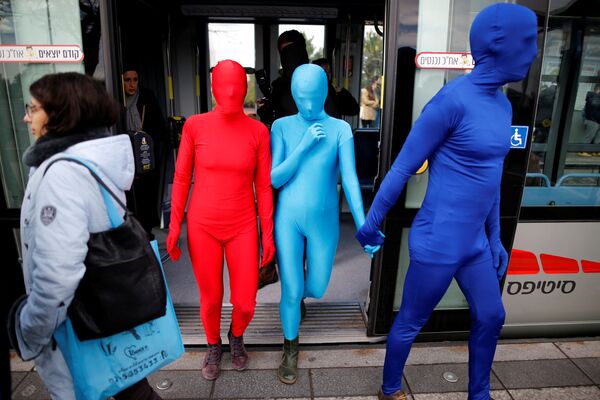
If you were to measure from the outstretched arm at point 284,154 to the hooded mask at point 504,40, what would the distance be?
2.59ft

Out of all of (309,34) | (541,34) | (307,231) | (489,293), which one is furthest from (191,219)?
(309,34)

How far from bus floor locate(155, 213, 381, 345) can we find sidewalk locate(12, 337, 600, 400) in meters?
0.10

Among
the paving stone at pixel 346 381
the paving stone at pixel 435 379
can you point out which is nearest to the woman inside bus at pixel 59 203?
the paving stone at pixel 346 381

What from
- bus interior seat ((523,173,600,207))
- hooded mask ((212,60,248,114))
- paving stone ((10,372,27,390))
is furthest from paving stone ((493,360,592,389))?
paving stone ((10,372,27,390))

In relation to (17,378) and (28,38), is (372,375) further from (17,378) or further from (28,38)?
(28,38)

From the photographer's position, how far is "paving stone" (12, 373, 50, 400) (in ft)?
7.39

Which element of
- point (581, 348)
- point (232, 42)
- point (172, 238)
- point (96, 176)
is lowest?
point (581, 348)

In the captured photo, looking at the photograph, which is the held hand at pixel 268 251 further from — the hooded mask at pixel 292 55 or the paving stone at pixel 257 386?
the hooded mask at pixel 292 55

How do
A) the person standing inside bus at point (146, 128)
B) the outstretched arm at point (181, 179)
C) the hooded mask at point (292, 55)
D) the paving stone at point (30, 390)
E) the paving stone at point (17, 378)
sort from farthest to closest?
the person standing inside bus at point (146, 128) < the hooded mask at point (292, 55) < the paving stone at point (17, 378) < the paving stone at point (30, 390) < the outstretched arm at point (181, 179)

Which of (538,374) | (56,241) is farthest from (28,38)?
(538,374)

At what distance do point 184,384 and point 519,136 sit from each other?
2389mm

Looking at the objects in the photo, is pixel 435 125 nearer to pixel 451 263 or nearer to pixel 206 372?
pixel 451 263

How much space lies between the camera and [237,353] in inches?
98.9

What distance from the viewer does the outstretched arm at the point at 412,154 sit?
5.74 ft
